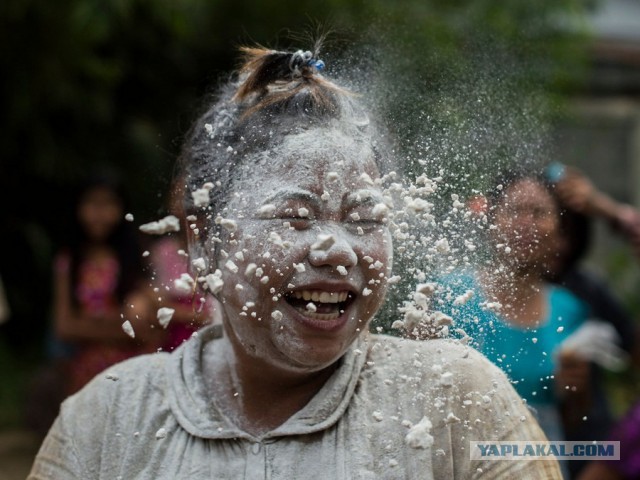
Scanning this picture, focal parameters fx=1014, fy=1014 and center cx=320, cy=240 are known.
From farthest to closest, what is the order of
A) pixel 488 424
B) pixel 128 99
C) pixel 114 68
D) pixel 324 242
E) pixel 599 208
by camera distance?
pixel 128 99, pixel 114 68, pixel 599 208, pixel 488 424, pixel 324 242

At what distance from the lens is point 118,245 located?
16.1ft

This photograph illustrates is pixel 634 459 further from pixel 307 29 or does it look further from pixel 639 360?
pixel 307 29

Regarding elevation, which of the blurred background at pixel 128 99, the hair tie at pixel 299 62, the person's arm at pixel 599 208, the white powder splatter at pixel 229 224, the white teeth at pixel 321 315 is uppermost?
the blurred background at pixel 128 99

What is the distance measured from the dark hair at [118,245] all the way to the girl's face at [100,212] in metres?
0.02

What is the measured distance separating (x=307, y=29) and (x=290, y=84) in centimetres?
27

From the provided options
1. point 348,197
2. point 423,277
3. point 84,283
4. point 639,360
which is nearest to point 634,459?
point 639,360

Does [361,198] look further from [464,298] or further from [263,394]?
[263,394]

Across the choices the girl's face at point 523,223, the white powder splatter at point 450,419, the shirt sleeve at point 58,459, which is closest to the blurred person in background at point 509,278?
the girl's face at point 523,223

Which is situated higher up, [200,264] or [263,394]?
[200,264]

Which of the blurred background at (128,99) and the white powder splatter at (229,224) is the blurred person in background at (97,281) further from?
the white powder splatter at (229,224)

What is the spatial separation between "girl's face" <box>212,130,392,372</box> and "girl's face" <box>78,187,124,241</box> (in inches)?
117

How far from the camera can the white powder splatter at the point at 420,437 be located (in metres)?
1.94

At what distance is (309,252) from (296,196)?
0.12 m

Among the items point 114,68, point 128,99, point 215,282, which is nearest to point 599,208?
point 215,282
